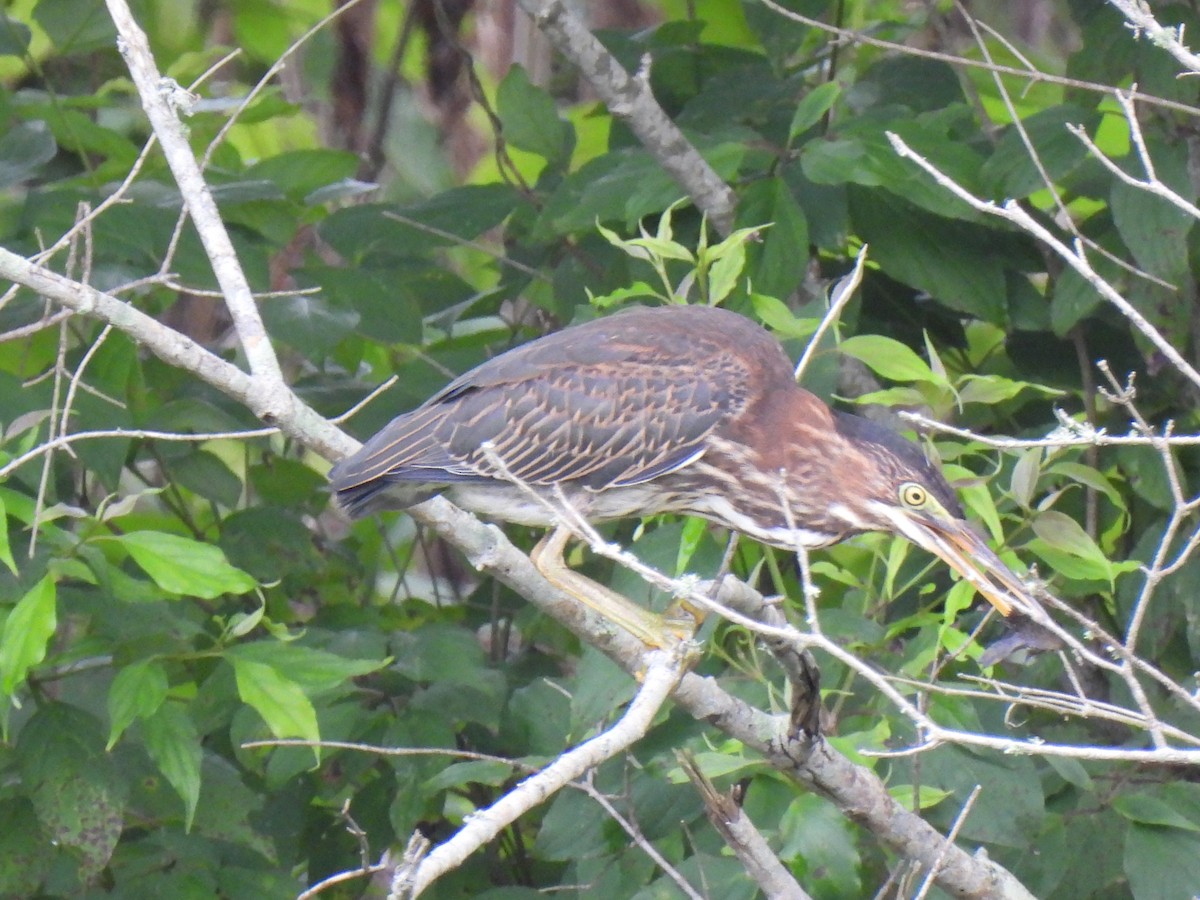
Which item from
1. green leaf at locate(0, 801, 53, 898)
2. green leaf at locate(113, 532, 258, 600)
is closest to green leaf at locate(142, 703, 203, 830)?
green leaf at locate(113, 532, 258, 600)

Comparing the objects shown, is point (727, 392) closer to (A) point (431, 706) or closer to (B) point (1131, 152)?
(A) point (431, 706)

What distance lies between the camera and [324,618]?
13.1ft

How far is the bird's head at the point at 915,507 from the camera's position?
293 centimetres

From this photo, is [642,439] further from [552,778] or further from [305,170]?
[552,778]

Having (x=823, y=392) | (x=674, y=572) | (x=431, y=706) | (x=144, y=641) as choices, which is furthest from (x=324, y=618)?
(x=823, y=392)

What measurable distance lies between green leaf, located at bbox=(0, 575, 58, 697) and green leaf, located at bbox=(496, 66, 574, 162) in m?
1.94

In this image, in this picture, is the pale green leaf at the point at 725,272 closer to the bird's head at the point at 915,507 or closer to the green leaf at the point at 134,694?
the bird's head at the point at 915,507

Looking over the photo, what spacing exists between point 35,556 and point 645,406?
1343 millimetres

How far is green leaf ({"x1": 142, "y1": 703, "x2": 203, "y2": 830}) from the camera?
289cm

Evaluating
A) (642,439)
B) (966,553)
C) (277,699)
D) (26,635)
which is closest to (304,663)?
(277,699)

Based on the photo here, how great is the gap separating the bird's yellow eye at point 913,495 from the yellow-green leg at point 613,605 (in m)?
0.50

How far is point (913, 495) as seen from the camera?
321cm

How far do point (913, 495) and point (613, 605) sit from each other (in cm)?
70

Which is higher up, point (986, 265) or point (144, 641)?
point (986, 265)
